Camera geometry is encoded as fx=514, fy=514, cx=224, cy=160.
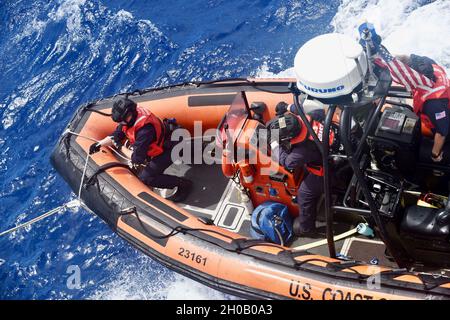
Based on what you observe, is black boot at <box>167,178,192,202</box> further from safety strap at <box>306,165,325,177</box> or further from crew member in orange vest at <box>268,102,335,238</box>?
safety strap at <box>306,165,325,177</box>

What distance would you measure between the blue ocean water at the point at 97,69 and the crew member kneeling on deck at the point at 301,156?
4.49ft

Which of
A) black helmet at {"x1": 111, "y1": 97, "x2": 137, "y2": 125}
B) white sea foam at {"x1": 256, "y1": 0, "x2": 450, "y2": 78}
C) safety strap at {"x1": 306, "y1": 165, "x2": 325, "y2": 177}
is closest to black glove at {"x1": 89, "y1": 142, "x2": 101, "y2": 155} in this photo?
black helmet at {"x1": 111, "y1": 97, "x2": 137, "y2": 125}

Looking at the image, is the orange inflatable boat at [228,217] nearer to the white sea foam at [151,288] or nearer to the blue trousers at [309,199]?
the blue trousers at [309,199]

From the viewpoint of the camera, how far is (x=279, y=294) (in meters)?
3.79

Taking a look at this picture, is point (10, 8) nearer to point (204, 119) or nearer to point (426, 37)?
point (204, 119)

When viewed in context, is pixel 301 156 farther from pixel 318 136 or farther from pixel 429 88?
pixel 429 88

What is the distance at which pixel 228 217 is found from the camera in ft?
16.0

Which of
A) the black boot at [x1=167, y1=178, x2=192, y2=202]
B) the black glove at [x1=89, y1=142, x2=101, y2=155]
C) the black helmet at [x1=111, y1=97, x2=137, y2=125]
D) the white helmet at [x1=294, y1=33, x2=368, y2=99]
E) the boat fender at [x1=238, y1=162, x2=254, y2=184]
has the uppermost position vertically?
the white helmet at [x1=294, y1=33, x2=368, y2=99]

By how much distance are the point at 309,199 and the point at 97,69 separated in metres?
5.33

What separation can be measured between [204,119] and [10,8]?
6.64m

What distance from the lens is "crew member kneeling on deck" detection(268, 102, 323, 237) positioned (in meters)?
3.75

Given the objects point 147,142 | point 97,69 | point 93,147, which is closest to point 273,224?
point 147,142

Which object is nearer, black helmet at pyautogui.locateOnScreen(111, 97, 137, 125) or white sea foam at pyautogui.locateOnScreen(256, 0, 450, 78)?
black helmet at pyautogui.locateOnScreen(111, 97, 137, 125)

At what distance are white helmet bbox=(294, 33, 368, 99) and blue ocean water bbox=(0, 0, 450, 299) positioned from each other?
2669mm
